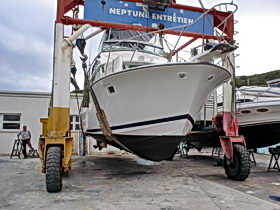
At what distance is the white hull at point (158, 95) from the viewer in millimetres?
5016

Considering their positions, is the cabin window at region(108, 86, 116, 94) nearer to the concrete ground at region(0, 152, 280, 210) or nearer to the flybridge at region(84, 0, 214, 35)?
the flybridge at region(84, 0, 214, 35)

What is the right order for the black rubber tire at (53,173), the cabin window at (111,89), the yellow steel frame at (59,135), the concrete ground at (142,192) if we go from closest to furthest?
the concrete ground at (142,192)
the black rubber tire at (53,173)
the yellow steel frame at (59,135)
the cabin window at (111,89)

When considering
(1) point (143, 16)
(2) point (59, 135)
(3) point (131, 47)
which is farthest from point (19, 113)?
(1) point (143, 16)

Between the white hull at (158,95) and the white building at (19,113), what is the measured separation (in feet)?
23.2

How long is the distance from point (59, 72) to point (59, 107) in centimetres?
64

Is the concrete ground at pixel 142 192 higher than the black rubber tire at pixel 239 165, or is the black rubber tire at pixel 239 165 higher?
the black rubber tire at pixel 239 165

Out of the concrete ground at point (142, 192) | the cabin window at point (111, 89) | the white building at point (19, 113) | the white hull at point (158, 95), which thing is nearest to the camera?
the concrete ground at point (142, 192)

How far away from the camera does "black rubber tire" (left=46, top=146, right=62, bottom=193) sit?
4266 millimetres

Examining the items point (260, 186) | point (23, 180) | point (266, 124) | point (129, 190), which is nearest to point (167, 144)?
point (129, 190)

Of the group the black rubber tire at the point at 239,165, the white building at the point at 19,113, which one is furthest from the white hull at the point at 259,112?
the white building at the point at 19,113

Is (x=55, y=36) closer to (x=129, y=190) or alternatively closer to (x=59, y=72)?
(x=59, y=72)

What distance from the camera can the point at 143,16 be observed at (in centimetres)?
549

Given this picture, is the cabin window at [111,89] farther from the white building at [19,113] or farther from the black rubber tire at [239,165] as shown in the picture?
the white building at [19,113]

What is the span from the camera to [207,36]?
19.3 ft
